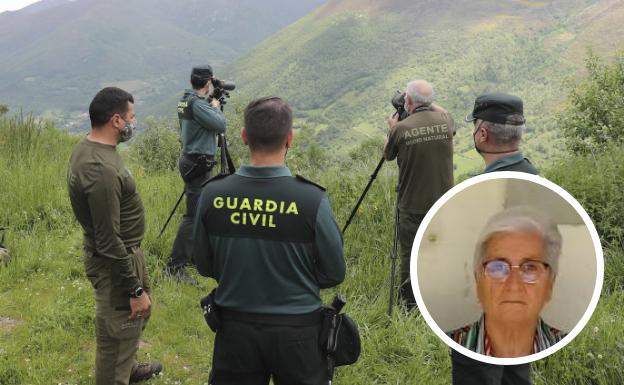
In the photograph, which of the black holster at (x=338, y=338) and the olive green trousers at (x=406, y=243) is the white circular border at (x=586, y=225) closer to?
the black holster at (x=338, y=338)

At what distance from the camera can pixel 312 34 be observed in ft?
609

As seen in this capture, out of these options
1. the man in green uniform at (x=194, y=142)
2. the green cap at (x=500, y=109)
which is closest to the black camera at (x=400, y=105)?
the man in green uniform at (x=194, y=142)

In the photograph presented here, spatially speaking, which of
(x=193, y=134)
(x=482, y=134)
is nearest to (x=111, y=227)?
(x=482, y=134)

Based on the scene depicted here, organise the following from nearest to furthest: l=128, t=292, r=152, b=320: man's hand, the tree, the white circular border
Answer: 1. the white circular border
2. l=128, t=292, r=152, b=320: man's hand
3. the tree

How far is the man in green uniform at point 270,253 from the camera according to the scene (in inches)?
73.4

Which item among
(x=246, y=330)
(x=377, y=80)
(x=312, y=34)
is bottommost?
(x=246, y=330)

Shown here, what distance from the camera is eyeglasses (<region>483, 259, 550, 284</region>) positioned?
1.03 meters

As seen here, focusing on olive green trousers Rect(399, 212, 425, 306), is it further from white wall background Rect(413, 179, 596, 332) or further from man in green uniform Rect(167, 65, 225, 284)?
white wall background Rect(413, 179, 596, 332)

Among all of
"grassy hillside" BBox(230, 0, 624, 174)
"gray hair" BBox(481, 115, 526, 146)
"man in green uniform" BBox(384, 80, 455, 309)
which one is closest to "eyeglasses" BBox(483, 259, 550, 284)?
"gray hair" BBox(481, 115, 526, 146)

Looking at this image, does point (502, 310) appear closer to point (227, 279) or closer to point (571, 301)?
point (571, 301)

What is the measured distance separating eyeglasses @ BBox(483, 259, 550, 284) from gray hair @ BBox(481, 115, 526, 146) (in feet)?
3.81

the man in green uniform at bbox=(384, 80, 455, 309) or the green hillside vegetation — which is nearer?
the green hillside vegetation

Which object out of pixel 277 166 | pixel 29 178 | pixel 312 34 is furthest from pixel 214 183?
pixel 312 34

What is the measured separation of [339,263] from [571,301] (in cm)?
104
